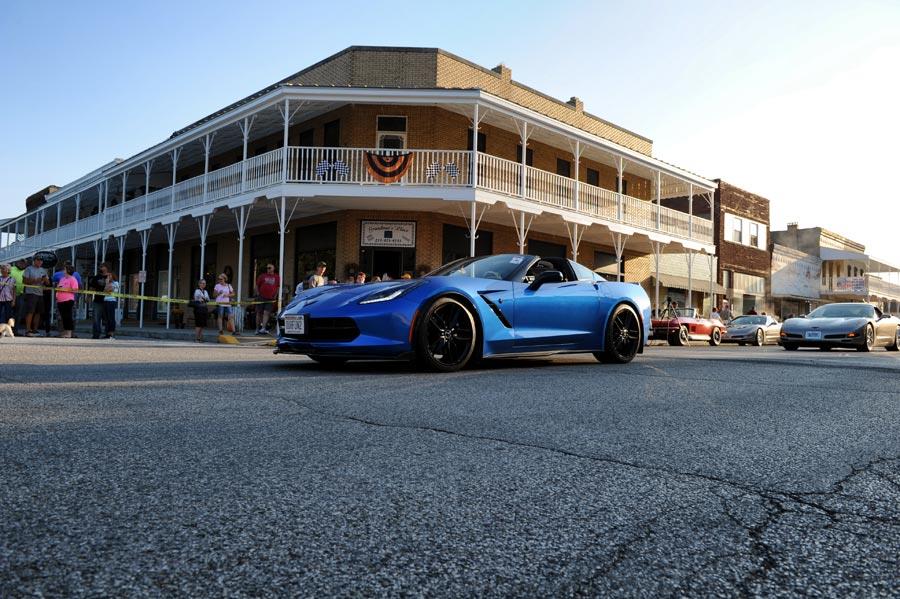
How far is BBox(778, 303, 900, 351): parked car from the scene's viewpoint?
1596 cm

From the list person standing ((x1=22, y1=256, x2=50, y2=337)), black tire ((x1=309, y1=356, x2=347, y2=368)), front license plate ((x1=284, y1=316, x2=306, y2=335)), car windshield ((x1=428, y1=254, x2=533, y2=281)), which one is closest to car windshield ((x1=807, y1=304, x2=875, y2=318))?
car windshield ((x1=428, y1=254, x2=533, y2=281))

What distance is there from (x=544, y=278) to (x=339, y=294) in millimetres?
2239

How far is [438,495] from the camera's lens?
2275 mm

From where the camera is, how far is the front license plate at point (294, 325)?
6.63 metres

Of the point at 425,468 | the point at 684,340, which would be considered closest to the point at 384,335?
the point at 425,468

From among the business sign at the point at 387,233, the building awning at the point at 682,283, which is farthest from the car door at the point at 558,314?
the building awning at the point at 682,283

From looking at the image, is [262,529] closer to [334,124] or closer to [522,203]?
[522,203]

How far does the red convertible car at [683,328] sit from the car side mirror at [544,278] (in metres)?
13.2

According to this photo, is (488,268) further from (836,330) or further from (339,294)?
(836,330)

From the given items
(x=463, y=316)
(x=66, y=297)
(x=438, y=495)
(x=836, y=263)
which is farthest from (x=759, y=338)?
(x=836, y=263)

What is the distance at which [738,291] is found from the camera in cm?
3759

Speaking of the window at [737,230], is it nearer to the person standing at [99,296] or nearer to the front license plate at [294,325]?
the person standing at [99,296]

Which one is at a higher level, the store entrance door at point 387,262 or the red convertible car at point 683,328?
the store entrance door at point 387,262

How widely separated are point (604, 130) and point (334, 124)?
1261 cm
